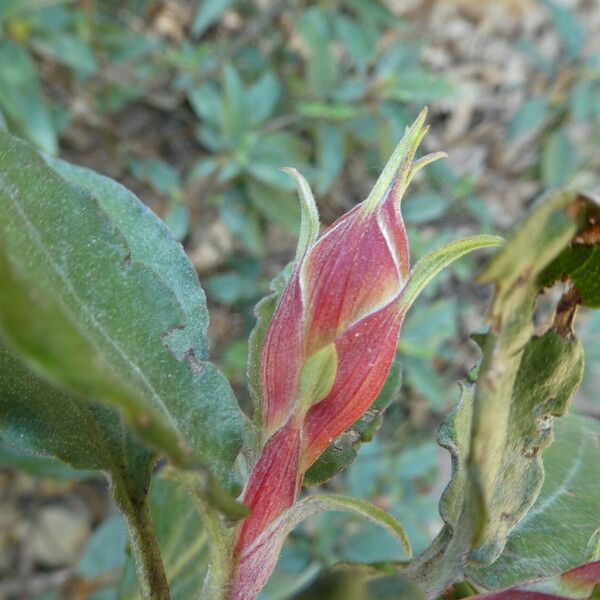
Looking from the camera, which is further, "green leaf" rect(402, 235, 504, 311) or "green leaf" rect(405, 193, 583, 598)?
"green leaf" rect(402, 235, 504, 311)

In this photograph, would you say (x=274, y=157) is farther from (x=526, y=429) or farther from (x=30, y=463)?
(x=526, y=429)

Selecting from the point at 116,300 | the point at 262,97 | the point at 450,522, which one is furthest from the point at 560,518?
the point at 262,97

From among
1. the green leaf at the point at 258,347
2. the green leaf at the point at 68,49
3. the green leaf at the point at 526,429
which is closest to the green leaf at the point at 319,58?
the green leaf at the point at 68,49

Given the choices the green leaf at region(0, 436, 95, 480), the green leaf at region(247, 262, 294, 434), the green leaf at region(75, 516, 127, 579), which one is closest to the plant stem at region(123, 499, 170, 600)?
the green leaf at region(247, 262, 294, 434)

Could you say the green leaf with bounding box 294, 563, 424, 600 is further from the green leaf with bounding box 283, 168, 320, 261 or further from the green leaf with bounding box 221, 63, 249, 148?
the green leaf with bounding box 221, 63, 249, 148

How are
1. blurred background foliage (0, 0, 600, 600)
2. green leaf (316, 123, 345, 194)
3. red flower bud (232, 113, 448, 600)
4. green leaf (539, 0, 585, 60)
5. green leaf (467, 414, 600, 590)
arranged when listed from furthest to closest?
green leaf (539, 0, 585, 60) → green leaf (316, 123, 345, 194) → blurred background foliage (0, 0, 600, 600) → green leaf (467, 414, 600, 590) → red flower bud (232, 113, 448, 600)
